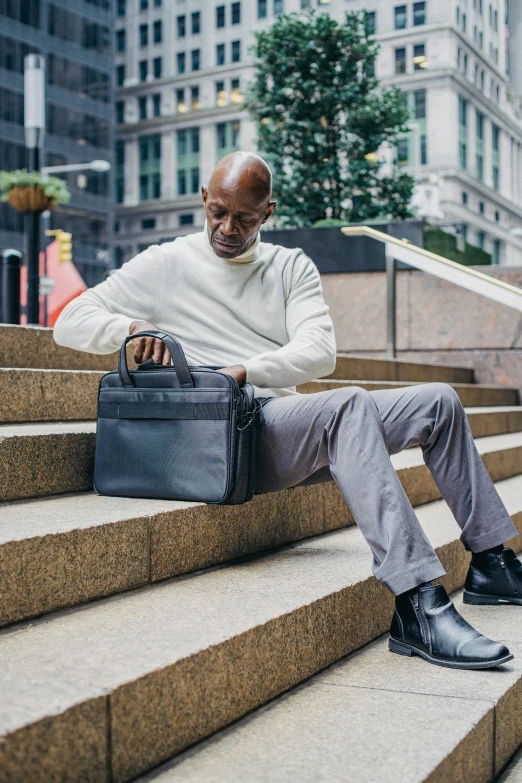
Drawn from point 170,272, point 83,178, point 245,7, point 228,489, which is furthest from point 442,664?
point 245,7

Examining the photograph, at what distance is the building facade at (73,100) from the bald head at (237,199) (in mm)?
50744

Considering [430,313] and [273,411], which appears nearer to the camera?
[273,411]

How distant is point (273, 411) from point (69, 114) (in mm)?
59137

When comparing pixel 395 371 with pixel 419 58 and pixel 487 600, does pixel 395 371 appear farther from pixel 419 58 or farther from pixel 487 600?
pixel 419 58

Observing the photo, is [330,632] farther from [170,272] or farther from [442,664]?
[170,272]

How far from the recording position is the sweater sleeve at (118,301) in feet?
10.7

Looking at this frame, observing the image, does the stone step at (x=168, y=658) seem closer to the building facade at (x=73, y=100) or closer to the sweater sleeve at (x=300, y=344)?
the sweater sleeve at (x=300, y=344)

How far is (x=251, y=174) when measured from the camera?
10.5 feet

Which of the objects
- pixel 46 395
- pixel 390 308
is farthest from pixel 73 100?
pixel 46 395

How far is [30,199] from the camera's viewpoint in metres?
11.9

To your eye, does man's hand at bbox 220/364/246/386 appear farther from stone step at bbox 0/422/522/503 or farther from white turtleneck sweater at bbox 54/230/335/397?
stone step at bbox 0/422/522/503

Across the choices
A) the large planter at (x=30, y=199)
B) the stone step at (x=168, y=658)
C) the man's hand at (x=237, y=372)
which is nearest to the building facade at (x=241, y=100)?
the large planter at (x=30, y=199)

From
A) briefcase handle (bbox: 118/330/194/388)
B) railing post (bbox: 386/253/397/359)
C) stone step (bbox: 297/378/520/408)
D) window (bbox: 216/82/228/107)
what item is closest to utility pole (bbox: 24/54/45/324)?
railing post (bbox: 386/253/397/359)

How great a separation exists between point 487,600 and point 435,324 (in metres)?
6.81
